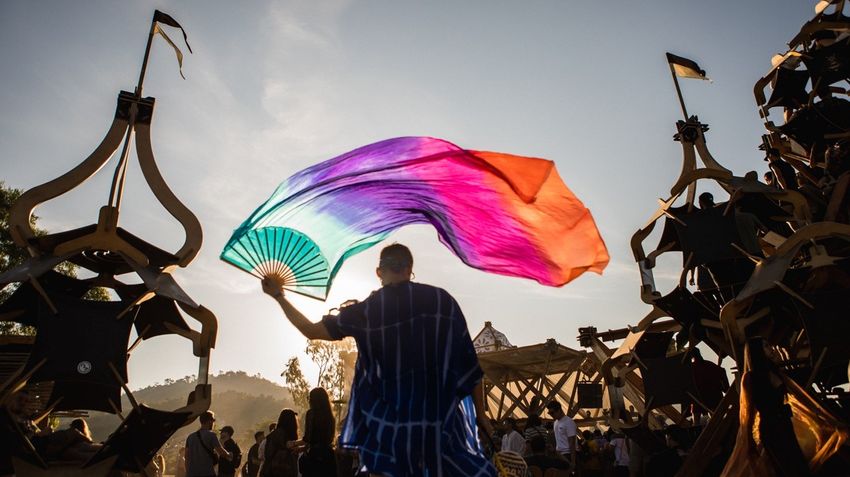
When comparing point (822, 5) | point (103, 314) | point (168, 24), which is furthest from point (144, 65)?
point (822, 5)

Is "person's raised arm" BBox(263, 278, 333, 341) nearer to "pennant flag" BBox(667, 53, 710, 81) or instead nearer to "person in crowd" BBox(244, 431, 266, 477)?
"person in crowd" BBox(244, 431, 266, 477)

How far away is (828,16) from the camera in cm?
1202

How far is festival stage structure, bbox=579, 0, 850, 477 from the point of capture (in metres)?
4.80

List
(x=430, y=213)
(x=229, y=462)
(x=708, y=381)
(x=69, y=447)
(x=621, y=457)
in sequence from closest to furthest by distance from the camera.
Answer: (x=430, y=213) < (x=69, y=447) < (x=708, y=381) < (x=229, y=462) < (x=621, y=457)

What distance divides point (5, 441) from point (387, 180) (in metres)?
3.92

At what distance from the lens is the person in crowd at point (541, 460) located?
7723 millimetres

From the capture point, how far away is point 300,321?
2.75m

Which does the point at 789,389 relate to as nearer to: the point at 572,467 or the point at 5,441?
the point at 572,467

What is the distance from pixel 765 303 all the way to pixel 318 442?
5.61 m

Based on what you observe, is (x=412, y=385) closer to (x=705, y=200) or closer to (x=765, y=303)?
(x=765, y=303)

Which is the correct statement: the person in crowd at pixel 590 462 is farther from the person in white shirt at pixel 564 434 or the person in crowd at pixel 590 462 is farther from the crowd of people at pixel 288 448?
the crowd of people at pixel 288 448

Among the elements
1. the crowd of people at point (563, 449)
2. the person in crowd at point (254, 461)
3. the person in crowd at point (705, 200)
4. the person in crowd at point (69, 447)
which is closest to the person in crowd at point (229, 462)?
the person in crowd at point (254, 461)

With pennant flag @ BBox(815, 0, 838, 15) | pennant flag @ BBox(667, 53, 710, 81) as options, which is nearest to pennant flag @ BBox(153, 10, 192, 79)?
pennant flag @ BBox(667, 53, 710, 81)

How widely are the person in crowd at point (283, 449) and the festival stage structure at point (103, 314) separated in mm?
1126
